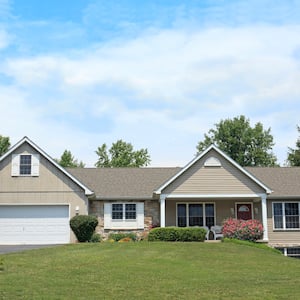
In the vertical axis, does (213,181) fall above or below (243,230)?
above

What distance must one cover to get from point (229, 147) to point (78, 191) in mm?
37566

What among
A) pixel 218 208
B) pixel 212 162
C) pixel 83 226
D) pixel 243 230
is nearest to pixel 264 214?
pixel 243 230

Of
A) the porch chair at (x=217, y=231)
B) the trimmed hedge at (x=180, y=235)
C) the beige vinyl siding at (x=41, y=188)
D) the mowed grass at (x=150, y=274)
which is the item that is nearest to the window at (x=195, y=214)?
the porch chair at (x=217, y=231)

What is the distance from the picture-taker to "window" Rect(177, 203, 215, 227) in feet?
101

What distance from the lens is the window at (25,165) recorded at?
2953cm

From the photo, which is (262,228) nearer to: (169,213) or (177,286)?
(169,213)

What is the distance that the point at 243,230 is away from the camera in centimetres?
2748

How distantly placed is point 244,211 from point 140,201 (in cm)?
605

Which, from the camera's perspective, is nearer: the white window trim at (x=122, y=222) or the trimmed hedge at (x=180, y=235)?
Result: the trimmed hedge at (x=180, y=235)

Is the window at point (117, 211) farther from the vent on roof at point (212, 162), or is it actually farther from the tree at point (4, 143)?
the tree at point (4, 143)

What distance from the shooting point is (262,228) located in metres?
28.2

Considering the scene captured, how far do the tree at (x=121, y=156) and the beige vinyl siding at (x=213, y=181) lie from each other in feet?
103

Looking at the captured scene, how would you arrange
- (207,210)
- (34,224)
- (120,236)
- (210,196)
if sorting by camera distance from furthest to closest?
(207,210) → (120,236) → (34,224) → (210,196)

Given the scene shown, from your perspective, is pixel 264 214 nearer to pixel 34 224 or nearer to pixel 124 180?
pixel 124 180
